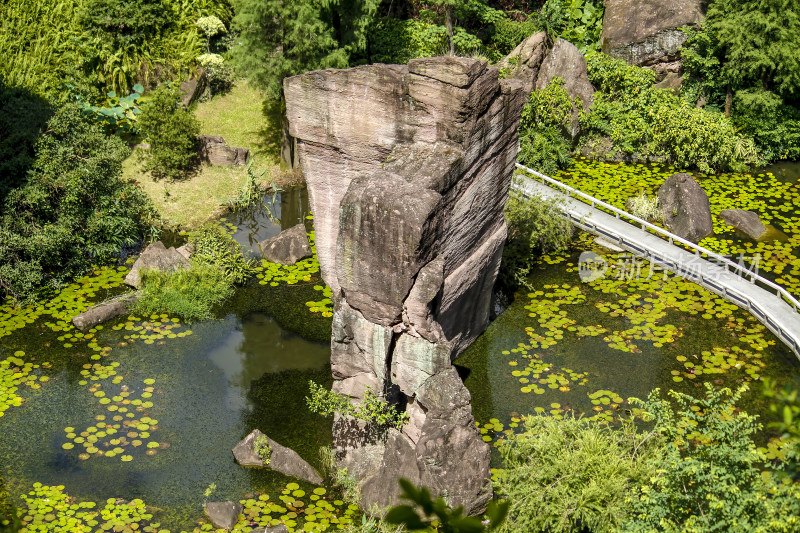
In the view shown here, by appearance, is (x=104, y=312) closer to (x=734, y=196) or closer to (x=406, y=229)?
(x=406, y=229)

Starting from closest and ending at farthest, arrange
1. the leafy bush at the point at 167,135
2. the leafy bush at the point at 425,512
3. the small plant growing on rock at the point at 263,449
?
the leafy bush at the point at 425,512 < the small plant growing on rock at the point at 263,449 < the leafy bush at the point at 167,135

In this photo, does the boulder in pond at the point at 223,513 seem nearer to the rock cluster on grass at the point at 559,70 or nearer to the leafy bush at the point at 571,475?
the leafy bush at the point at 571,475

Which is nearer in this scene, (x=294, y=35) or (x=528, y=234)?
(x=528, y=234)

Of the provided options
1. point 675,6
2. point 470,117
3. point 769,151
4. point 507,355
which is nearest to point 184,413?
point 507,355

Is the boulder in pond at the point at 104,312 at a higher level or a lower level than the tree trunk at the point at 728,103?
lower

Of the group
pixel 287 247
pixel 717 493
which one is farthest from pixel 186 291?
pixel 717 493

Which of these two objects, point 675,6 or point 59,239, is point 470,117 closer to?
point 59,239

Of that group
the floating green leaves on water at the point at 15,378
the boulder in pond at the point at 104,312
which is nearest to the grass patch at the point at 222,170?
the boulder in pond at the point at 104,312
